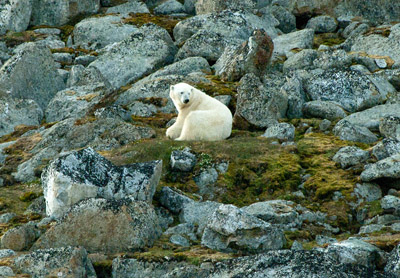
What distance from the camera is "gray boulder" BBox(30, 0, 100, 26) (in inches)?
1773

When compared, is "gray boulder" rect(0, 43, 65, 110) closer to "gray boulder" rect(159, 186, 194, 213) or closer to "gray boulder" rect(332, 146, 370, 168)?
"gray boulder" rect(159, 186, 194, 213)

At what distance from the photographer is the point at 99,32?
4191 centimetres

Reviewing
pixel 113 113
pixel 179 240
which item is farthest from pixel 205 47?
pixel 179 240

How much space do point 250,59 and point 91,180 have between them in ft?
54.6

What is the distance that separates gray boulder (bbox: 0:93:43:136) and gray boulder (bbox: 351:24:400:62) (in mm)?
17099

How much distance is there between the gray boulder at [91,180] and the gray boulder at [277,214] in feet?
8.57

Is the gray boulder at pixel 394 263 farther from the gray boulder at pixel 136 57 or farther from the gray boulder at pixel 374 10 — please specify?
the gray boulder at pixel 374 10

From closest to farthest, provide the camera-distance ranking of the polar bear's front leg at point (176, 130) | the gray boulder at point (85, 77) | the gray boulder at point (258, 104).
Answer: the polar bear's front leg at point (176, 130), the gray boulder at point (258, 104), the gray boulder at point (85, 77)

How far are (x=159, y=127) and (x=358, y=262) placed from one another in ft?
48.9

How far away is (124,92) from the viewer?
31188mm

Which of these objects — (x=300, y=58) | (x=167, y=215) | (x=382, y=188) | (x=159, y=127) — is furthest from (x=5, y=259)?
(x=300, y=58)

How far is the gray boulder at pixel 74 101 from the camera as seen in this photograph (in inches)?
1212

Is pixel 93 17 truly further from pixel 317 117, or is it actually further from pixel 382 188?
pixel 382 188

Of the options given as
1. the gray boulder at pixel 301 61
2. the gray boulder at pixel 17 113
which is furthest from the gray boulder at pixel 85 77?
the gray boulder at pixel 301 61
